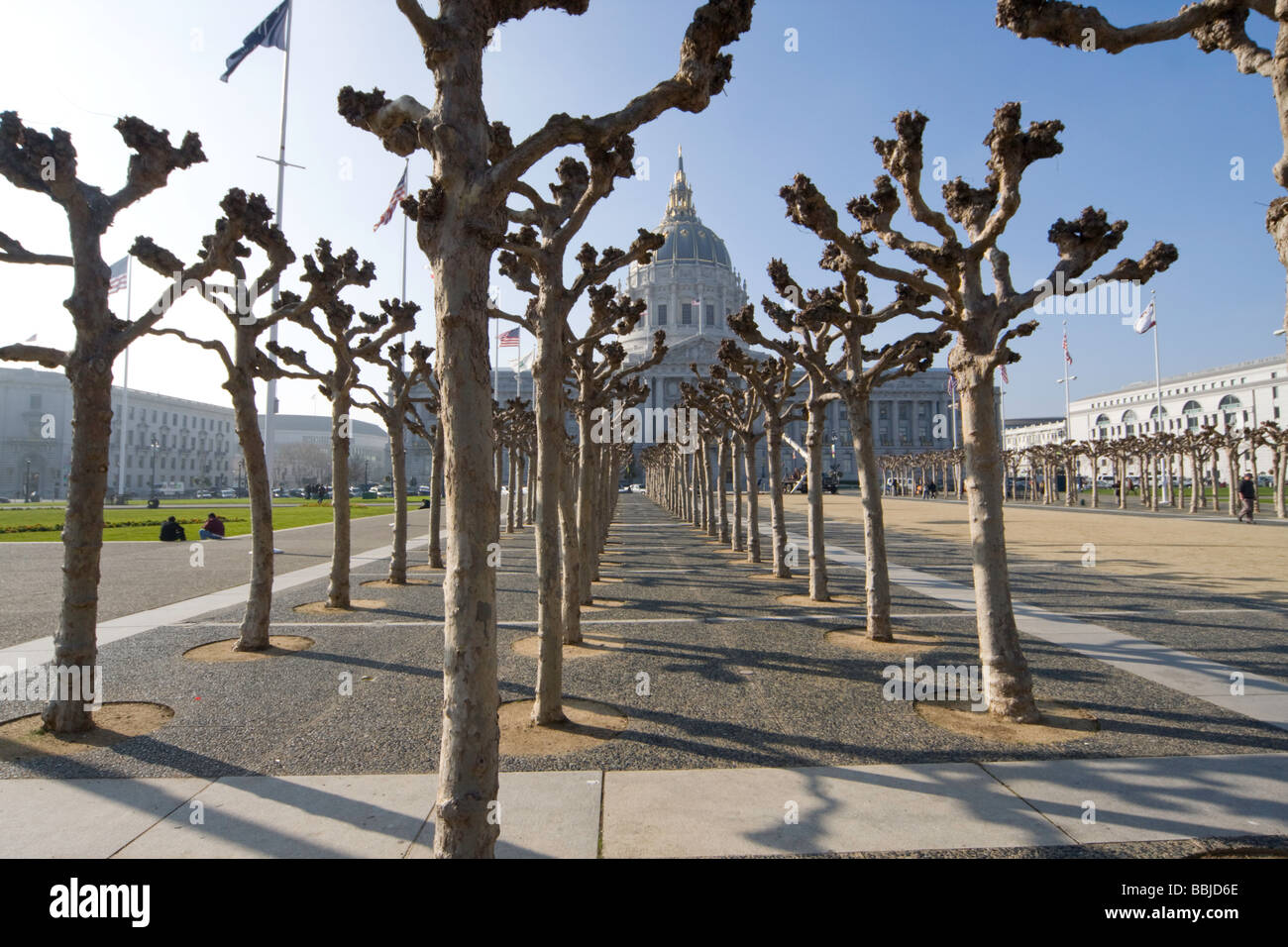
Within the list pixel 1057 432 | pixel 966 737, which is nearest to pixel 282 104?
pixel 966 737

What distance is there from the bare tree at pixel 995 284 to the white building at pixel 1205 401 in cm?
10165

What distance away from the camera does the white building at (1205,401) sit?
323ft

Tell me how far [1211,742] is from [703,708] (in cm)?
460

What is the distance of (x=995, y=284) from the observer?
7730mm

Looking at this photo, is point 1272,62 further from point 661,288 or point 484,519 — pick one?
point 661,288

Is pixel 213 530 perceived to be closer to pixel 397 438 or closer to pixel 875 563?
pixel 397 438

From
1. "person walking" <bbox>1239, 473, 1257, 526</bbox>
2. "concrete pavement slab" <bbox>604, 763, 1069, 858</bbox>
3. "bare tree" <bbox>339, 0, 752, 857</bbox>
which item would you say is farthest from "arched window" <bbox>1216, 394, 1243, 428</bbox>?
"bare tree" <bbox>339, 0, 752, 857</bbox>

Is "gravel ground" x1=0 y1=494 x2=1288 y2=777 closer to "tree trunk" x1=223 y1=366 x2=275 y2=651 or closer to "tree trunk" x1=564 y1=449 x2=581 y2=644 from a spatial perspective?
"tree trunk" x1=223 y1=366 x2=275 y2=651

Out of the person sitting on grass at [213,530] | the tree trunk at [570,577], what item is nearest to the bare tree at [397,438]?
the tree trunk at [570,577]

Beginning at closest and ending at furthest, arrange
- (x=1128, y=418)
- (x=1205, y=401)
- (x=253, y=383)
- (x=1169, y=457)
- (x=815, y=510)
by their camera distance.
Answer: (x=253, y=383), (x=815, y=510), (x=1169, y=457), (x=1205, y=401), (x=1128, y=418)

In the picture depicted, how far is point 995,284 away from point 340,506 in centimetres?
1092

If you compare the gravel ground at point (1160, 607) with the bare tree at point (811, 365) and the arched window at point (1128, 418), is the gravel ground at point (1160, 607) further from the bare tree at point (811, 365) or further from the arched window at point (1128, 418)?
the arched window at point (1128, 418)

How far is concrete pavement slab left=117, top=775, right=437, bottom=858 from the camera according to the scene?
4.32m

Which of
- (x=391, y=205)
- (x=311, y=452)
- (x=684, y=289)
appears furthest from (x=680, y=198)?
(x=391, y=205)
